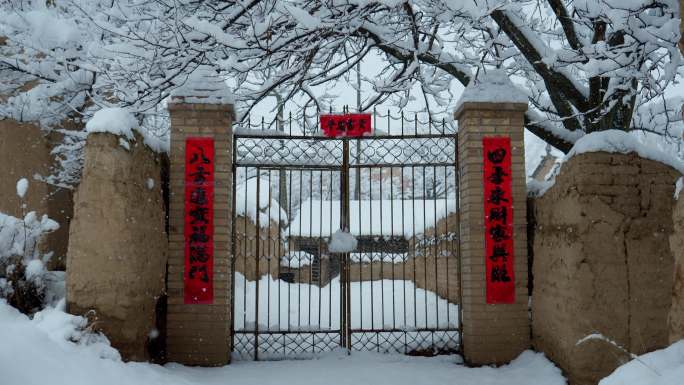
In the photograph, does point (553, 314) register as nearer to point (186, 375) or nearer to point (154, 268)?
point (186, 375)

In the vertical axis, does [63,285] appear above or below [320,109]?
below

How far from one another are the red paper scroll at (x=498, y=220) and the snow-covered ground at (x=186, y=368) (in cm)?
76

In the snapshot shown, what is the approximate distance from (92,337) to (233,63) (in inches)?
105

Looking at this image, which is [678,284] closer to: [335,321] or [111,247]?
[111,247]

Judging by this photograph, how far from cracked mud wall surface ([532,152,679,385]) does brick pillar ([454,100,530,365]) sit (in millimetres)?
894

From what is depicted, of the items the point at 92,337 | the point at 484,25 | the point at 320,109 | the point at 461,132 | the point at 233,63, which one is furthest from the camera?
the point at 320,109

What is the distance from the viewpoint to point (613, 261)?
14.6 ft

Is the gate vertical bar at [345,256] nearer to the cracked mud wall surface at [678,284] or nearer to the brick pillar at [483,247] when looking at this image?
the brick pillar at [483,247]

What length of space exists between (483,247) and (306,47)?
9.77 ft

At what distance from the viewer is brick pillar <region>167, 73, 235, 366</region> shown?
5547mm

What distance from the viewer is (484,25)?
6.62 m

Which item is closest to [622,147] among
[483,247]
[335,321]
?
[483,247]

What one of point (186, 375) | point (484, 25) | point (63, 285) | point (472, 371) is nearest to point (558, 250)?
point (472, 371)

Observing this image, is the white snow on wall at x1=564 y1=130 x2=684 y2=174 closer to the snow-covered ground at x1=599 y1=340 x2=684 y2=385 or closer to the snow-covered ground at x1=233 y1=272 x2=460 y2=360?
the snow-covered ground at x1=233 y1=272 x2=460 y2=360
